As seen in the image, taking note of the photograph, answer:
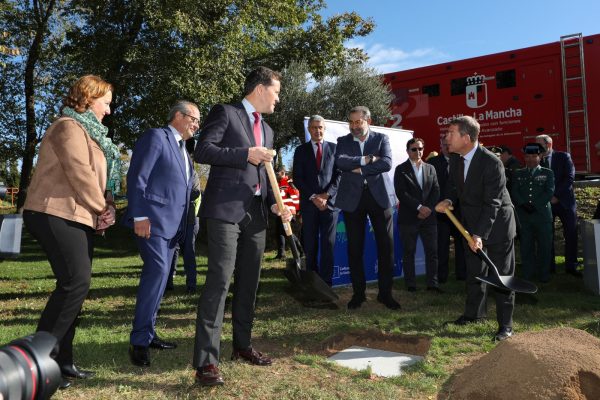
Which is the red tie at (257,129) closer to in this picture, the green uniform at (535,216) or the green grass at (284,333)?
the green grass at (284,333)

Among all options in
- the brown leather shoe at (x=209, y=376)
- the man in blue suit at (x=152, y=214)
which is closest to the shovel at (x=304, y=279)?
the man in blue suit at (x=152, y=214)

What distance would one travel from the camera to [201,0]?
16.8 meters

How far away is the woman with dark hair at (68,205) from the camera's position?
10.7 feet

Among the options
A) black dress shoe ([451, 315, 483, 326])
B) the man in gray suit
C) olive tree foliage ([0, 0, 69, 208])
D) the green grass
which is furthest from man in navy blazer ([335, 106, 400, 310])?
olive tree foliage ([0, 0, 69, 208])

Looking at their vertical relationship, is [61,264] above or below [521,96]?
below

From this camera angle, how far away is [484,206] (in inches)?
198

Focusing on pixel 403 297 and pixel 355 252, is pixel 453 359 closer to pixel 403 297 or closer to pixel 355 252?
pixel 355 252

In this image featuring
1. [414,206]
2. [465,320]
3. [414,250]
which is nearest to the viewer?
[465,320]

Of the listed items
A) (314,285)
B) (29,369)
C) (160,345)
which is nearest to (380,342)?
(314,285)

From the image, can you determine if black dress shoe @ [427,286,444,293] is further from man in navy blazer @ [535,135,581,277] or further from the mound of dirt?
the mound of dirt

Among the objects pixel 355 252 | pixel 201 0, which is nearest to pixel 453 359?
pixel 355 252

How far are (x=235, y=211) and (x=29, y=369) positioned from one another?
210 centimetres

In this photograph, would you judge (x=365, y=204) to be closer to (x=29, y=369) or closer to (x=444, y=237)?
(x=444, y=237)

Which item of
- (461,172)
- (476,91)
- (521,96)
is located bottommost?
(461,172)
